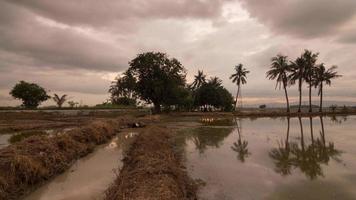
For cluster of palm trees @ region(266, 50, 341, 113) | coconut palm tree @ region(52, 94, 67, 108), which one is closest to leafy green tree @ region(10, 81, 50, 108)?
coconut palm tree @ region(52, 94, 67, 108)

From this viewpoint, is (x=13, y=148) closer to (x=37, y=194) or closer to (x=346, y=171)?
(x=37, y=194)

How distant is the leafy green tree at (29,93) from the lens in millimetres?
66938

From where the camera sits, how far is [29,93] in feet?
221

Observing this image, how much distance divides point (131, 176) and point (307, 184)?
15.5 feet

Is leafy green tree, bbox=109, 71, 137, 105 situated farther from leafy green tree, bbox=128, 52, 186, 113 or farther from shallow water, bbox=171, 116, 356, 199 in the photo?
shallow water, bbox=171, 116, 356, 199

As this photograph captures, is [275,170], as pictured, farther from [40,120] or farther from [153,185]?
[40,120]

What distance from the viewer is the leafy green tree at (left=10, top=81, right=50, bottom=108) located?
66938mm

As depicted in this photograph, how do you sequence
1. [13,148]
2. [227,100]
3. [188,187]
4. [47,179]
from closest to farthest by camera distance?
[188,187]
[47,179]
[13,148]
[227,100]

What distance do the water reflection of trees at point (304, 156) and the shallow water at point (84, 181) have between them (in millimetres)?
5502

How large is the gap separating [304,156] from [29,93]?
6768 centimetres

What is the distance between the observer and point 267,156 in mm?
12312

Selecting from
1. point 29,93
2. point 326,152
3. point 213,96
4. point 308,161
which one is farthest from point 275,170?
point 29,93

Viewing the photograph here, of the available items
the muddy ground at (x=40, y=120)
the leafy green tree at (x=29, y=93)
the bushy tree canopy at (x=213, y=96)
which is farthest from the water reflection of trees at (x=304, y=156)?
the leafy green tree at (x=29, y=93)

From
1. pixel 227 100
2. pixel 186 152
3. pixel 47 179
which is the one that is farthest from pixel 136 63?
pixel 47 179
